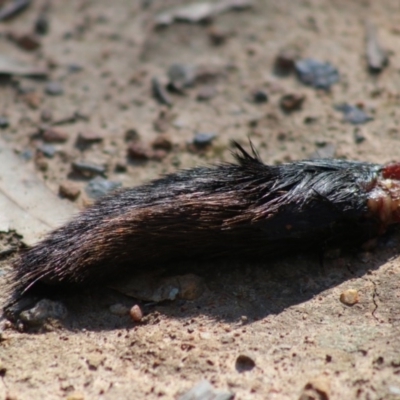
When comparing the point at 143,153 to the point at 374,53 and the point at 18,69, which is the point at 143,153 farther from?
the point at 374,53

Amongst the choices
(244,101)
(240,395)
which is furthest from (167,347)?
(244,101)

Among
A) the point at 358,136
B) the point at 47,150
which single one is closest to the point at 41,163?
the point at 47,150

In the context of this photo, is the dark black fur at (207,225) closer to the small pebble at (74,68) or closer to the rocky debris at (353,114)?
the rocky debris at (353,114)

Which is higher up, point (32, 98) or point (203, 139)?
point (32, 98)

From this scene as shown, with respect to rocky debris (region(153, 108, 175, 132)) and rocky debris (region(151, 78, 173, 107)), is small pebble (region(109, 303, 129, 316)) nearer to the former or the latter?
rocky debris (region(153, 108, 175, 132))

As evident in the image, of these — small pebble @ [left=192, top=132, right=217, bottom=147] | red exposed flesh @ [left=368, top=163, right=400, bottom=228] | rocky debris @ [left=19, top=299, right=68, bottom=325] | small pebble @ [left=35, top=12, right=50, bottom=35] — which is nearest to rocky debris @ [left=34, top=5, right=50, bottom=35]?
small pebble @ [left=35, top=12, right=50, bottom=35]

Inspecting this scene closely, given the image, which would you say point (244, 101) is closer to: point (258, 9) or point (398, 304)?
point (258, 9)
